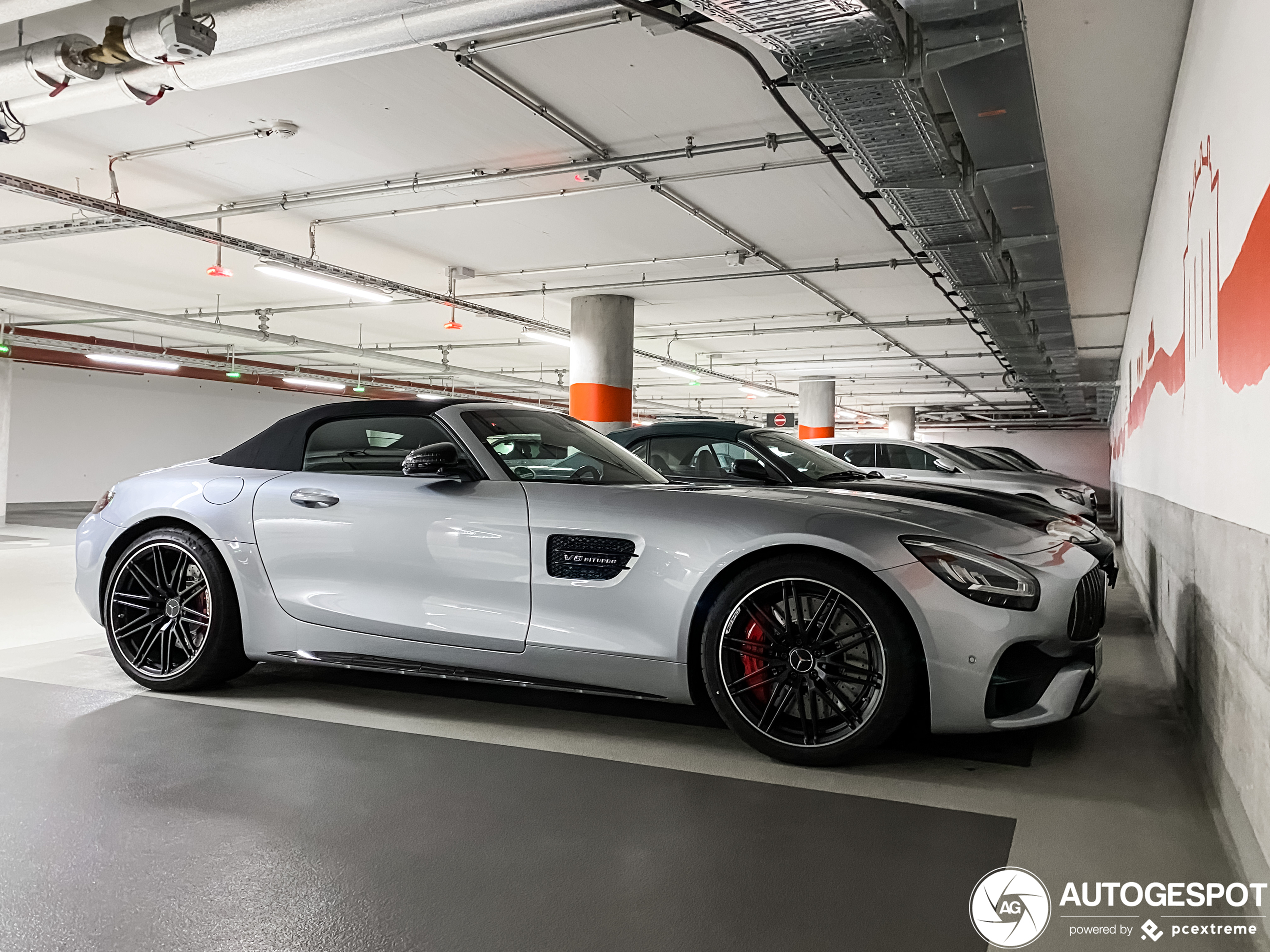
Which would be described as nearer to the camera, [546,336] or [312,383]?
[546,336]

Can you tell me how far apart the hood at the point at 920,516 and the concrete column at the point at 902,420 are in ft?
114

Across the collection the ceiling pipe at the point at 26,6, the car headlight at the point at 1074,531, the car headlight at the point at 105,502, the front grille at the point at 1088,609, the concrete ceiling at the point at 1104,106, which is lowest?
the front grille at the point at 1088,609

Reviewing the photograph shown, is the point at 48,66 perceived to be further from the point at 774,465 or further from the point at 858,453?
the point at 858,453

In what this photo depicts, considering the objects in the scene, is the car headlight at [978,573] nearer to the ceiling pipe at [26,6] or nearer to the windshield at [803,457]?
the windshield at [803,457]

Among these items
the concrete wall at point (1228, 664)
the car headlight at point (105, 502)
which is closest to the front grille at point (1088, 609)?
the concrete wall at point (1228, 664)

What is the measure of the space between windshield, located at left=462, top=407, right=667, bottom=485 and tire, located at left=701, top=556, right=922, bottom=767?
0.99 metres

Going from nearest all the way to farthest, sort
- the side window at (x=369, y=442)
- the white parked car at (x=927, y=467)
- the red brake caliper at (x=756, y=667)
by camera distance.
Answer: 1. the red brake caliper at (x=756, y=667)
2. the side window at (x=369, y=442)
3. the white parked car at (x=927, y=467)

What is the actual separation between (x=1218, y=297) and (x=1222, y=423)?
55 cm

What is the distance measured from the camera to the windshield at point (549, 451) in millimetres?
3895

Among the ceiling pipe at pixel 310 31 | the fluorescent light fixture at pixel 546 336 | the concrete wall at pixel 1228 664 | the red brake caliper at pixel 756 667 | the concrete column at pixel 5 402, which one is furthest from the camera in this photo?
the concrete column at pixel 5 402

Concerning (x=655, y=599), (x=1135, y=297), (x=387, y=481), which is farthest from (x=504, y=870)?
(x=1135, y=297)

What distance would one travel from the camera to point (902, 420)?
37.9m

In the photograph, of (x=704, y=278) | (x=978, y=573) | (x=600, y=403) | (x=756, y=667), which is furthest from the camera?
(x=600, y=403)

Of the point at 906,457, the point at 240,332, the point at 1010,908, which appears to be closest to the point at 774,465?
the point at 1010,908
